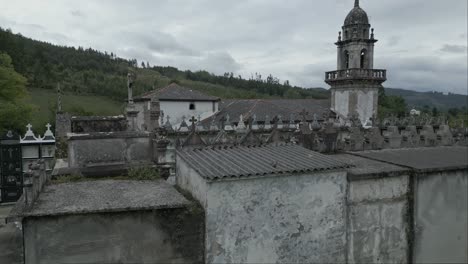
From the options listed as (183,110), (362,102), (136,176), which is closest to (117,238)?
(136,176)

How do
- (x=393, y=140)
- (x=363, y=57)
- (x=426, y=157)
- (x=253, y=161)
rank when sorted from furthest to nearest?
(x=363, y=57), (x=393, y=140), (x=426, y=157), (x=253, y=161)

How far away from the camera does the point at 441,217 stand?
9398 millimetres

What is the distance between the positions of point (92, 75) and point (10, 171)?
6206cm

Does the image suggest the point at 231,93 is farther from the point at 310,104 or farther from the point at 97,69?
the point at 310,104

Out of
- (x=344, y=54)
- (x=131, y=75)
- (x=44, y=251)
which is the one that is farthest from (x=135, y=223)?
(x=344, y=54)

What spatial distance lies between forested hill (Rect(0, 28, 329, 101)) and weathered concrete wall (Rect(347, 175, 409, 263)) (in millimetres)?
40460

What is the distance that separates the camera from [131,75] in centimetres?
1553

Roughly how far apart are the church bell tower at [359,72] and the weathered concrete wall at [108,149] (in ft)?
89.4

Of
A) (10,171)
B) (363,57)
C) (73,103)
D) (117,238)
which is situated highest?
(363,57)

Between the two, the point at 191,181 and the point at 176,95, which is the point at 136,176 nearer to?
the point at 191,181

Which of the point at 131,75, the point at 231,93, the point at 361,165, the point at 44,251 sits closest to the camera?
the point at 44,251

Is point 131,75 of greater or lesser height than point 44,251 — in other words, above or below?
above

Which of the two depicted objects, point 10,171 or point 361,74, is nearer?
point 10,171

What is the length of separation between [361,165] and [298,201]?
9.65ft
